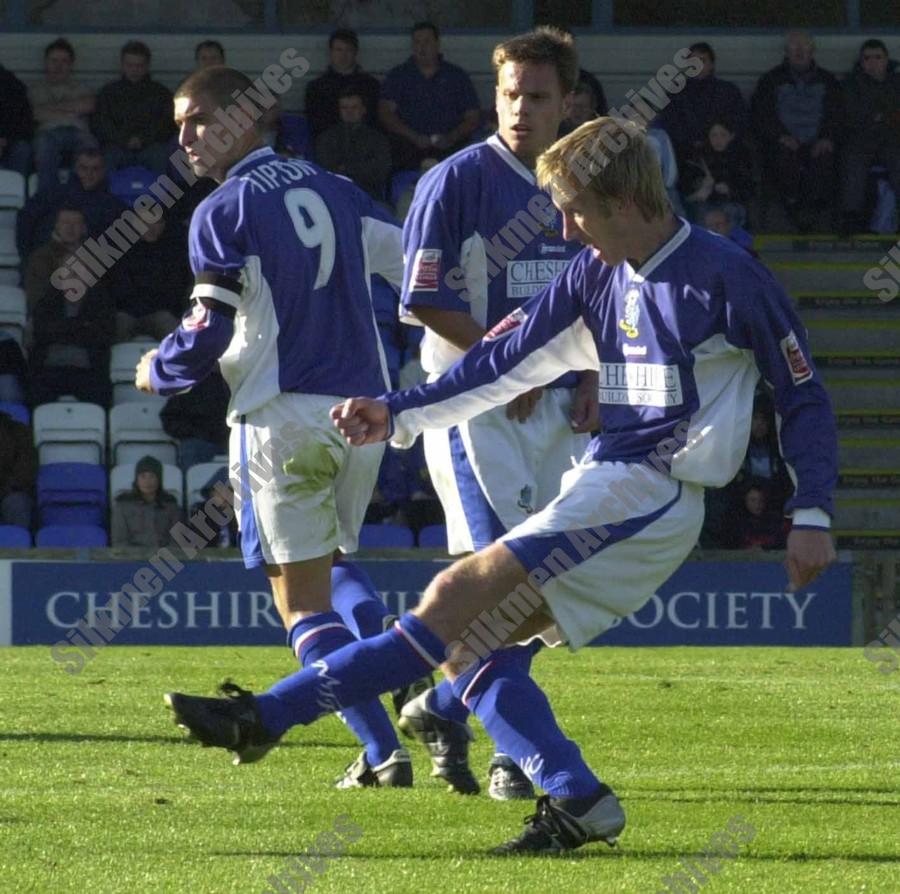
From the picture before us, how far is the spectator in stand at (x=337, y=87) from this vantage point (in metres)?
16.4

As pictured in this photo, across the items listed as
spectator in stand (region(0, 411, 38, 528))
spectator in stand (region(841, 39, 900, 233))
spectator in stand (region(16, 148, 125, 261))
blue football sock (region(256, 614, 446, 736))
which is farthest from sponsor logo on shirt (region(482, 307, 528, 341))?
spectator in stand (region(841, 39, 900, 233))

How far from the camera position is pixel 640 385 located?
519 cm

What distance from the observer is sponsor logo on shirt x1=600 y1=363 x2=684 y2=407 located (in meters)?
5.12

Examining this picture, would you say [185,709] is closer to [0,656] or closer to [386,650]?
[386,650]

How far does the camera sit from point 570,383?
644 centimetres

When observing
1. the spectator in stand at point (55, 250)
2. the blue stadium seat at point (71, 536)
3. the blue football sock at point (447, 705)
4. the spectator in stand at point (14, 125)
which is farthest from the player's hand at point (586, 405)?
the spectator in stand at point (14, 125)

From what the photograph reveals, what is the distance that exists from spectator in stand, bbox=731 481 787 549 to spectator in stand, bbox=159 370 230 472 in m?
→ 3.62

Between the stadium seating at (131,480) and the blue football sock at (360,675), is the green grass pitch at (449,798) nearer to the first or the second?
the blue football sock at (360,675)

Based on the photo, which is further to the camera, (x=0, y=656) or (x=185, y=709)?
(x=0, y=656)

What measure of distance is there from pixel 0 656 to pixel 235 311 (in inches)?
239

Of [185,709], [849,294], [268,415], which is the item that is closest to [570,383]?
[268,415]

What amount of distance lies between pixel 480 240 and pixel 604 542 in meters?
1.59

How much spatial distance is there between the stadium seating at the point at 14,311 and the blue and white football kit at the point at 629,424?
34.6ft

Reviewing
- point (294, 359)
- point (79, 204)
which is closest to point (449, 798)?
point (294, 359)
